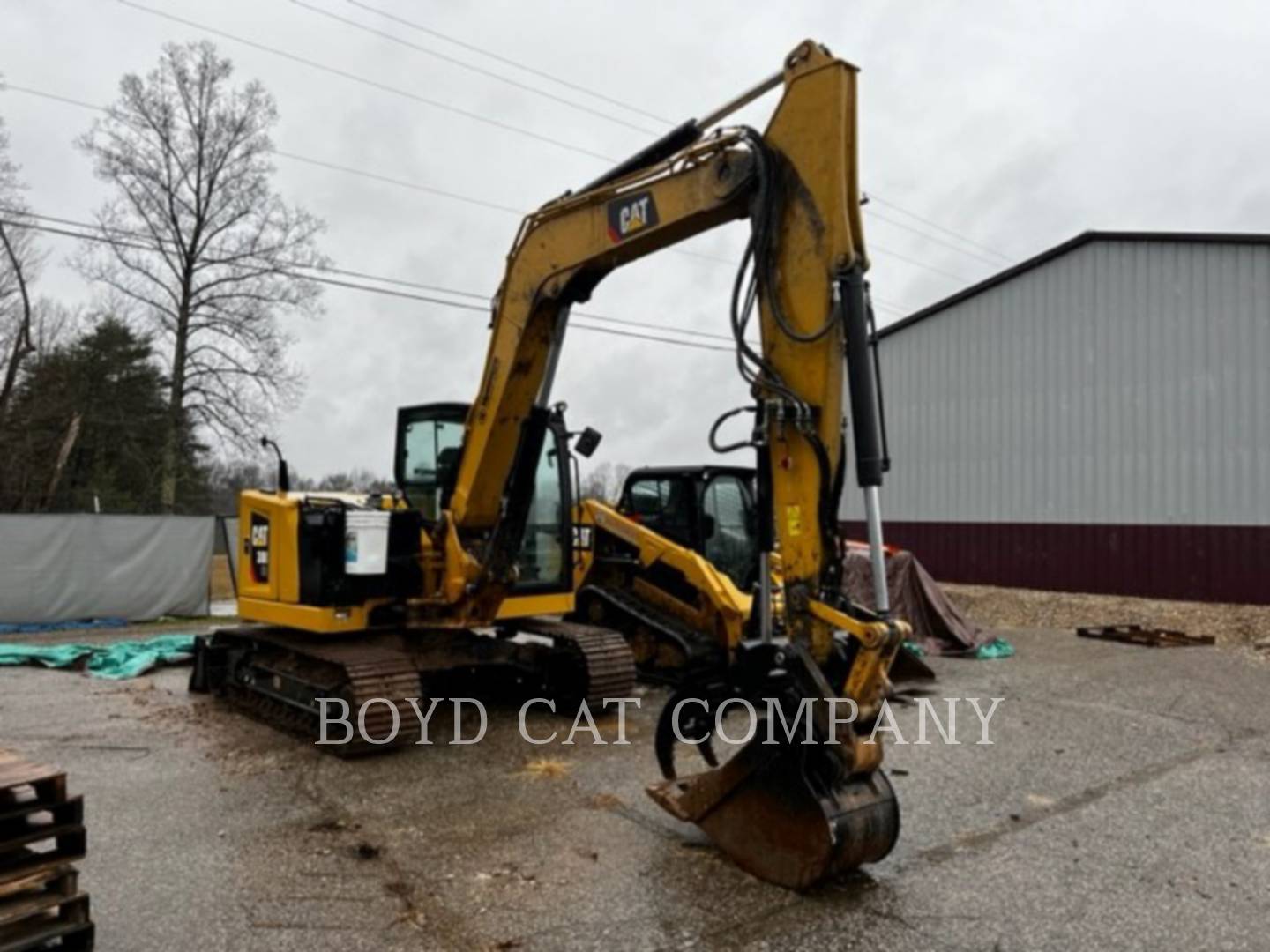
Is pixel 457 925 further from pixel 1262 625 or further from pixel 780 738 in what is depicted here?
pixel 1262 625

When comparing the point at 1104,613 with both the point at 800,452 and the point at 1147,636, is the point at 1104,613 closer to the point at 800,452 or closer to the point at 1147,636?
the point at 1147,636

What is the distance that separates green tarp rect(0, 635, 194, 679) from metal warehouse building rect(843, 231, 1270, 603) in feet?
43.6

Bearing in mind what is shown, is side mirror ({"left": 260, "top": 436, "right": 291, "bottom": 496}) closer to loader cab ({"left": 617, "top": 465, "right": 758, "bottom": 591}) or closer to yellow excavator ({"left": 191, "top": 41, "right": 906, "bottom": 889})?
yellow excavator ({"left": 191, "top": 41, "right": 906, "bottom": 889})

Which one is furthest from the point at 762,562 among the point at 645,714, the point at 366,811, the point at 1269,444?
the point at 1269,444

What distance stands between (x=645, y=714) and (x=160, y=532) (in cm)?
938

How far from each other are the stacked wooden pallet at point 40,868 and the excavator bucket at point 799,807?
8.60ft

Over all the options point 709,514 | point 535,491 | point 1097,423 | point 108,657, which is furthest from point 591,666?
point 1097,423

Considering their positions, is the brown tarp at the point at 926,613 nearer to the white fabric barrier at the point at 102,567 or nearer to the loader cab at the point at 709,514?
the loader cab at the point at 709,514

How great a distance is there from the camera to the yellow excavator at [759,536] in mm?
4191

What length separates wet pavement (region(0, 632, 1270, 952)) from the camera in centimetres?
379

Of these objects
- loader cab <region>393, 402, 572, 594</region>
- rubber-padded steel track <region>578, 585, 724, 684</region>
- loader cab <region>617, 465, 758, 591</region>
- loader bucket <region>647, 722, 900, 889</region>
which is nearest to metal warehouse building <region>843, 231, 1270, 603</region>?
loader cab <region>617, 465, 758, 591</region>

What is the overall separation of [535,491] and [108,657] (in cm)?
561

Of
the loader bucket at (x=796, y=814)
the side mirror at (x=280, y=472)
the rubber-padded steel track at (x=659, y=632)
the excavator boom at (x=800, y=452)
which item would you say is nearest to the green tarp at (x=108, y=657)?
the side mirror at (x=280, y=472)

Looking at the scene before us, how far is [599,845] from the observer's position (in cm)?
471
